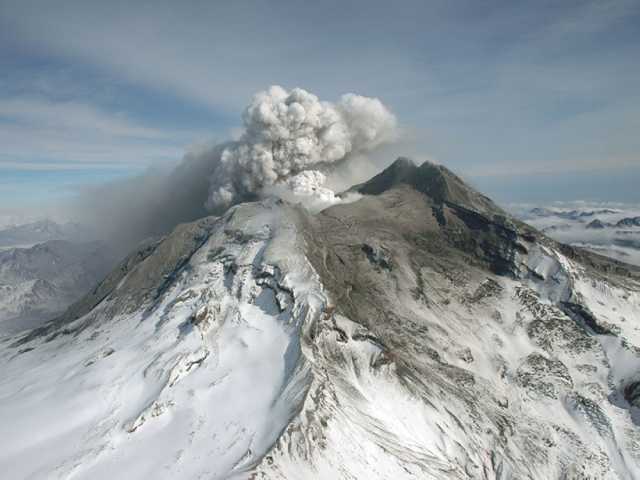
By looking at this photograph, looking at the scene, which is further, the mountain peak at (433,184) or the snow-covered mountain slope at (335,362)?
the mountain peak at (433,184)

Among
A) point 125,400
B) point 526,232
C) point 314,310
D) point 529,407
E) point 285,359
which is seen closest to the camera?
point 125,400

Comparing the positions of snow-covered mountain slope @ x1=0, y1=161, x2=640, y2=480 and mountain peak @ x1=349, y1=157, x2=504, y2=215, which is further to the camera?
mountain peak @ x1=349, y1=157, x2=504, y2=215

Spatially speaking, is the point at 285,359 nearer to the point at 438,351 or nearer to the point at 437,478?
the point at 437,478

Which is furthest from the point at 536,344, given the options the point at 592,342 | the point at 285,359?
the point at 285,359

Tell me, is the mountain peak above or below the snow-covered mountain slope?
above

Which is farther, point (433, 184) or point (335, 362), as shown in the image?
point (433, 184)

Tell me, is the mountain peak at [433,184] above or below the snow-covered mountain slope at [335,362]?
above

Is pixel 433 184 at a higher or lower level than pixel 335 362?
higher

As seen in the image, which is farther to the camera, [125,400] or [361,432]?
[125,400]
